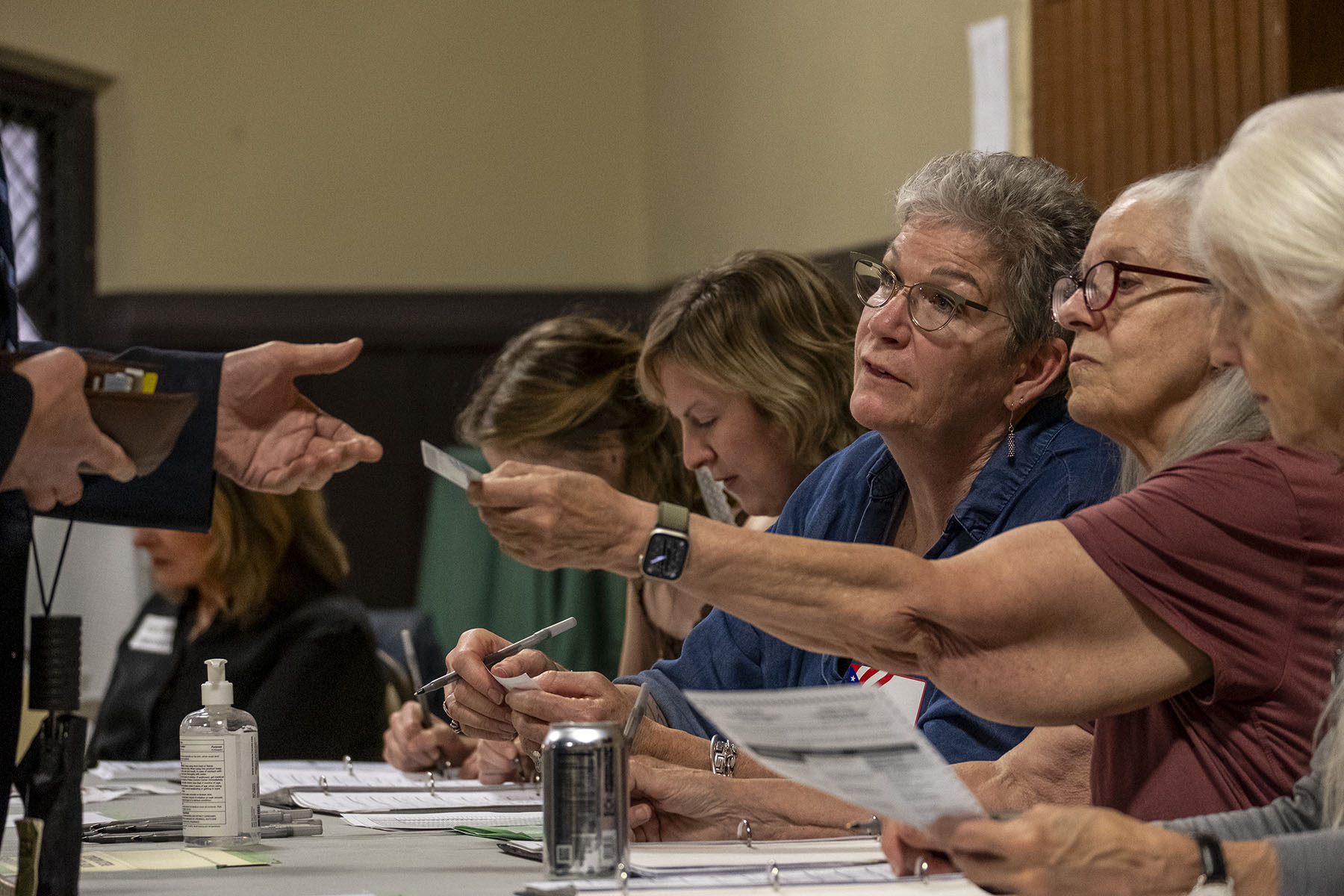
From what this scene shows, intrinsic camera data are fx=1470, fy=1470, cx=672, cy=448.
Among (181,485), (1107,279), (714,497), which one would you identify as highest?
(1107,279)

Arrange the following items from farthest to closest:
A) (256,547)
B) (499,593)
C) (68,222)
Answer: (68,222) → (499,593) → (256,547)

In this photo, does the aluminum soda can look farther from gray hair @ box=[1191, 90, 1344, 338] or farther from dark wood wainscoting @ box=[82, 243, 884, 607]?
dark wood wainscoting @ box=[82, 243, 884, 607]

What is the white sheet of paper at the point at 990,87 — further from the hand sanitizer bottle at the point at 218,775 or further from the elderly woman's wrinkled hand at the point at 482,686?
the hand sanitizer bottle at the point at 218,775

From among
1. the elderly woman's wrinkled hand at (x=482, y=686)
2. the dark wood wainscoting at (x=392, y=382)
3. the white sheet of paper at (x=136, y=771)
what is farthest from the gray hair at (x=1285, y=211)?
the dark wood wainscoting at (x=392, y=382)

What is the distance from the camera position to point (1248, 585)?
133 centimetres

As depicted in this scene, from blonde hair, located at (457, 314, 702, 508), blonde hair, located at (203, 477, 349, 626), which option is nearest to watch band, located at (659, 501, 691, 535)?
blonde hair, located at (457, 314, 702, 508)

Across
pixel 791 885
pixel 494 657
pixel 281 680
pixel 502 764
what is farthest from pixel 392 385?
pixel 791 885

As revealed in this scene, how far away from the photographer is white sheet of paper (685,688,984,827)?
1065mm

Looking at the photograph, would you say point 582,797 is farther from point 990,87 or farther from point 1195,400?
point 990,87

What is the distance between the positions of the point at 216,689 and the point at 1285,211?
4.05 ft

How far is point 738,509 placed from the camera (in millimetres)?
2887

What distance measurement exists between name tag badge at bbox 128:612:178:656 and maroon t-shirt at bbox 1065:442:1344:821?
2.68 meters

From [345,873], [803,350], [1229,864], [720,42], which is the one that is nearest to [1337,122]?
[1229,864]

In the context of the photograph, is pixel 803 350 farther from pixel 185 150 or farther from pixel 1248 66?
pixel 185 150
